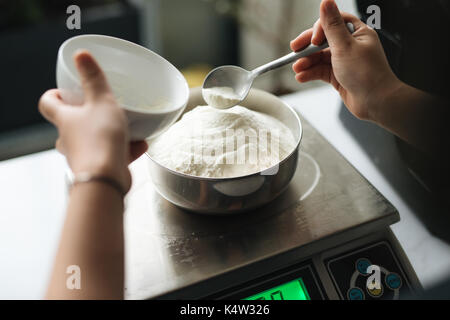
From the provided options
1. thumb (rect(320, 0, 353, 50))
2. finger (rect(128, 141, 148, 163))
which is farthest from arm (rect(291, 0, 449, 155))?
finger (rect(128, 141, 148, 163))

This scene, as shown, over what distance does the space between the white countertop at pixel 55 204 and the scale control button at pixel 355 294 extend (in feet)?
0.40

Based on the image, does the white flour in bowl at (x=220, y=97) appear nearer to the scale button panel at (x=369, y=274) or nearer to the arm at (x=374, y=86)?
the arm at (x=374, y=86)

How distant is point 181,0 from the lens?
2.54 meters

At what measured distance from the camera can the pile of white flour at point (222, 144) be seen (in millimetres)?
706

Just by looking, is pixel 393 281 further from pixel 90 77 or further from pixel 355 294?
pixel 90 77

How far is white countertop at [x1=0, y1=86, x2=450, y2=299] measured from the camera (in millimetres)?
710

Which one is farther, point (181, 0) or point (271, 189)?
point (181, 0)

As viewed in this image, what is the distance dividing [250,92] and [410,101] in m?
0.34

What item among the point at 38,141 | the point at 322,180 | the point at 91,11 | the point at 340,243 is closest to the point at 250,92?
the point at 322,180

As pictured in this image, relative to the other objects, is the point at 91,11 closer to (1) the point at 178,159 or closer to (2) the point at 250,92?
(2) the point at 250,92

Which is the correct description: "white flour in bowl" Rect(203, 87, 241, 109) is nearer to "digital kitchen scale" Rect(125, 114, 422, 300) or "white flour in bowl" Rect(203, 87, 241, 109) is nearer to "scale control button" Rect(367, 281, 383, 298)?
"digital kitchen scale" Rect(125, 114, 422, 300)

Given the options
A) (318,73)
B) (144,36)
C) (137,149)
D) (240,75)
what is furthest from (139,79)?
(144,36)
